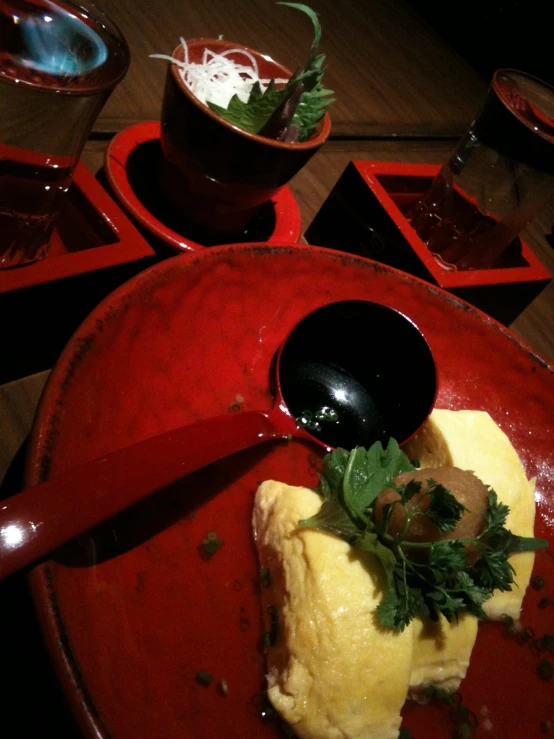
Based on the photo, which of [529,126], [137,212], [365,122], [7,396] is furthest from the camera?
[365,122]

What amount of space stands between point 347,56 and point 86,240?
1.34 meters

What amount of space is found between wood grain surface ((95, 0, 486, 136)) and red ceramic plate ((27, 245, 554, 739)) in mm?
496

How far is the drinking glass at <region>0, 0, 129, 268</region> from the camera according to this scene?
24.8 inches

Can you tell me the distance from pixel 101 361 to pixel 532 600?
0.64m

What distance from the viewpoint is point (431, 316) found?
969 mm

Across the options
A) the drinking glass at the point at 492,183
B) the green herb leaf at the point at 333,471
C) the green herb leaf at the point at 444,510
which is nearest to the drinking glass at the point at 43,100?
the green herb leaf at the point at 333,471

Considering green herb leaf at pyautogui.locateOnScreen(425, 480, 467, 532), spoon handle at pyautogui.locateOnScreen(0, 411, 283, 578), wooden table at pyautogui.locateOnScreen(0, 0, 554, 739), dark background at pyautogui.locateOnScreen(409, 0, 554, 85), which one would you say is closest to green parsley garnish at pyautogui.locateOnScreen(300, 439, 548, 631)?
green herb leaf at pyautogui.locateOnScreen(425, 480, 467, 532)

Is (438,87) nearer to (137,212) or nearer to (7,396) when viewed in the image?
(137,212)

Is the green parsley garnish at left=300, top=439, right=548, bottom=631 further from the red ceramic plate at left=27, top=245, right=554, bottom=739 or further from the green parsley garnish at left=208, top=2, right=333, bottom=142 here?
the green parsley garnish at left=208, top=2, right=333, bottom=142

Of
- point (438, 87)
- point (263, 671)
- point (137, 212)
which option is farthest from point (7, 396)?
point (438, 87)

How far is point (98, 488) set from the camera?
51 centimetres

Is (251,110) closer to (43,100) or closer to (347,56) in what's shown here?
(43,100)

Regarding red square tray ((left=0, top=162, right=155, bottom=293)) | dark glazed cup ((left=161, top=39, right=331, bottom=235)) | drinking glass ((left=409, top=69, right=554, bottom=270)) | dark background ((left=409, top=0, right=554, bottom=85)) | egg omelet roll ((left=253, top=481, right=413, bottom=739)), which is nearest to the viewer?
egg omelet roll ((left=253, top=481, right=413, bottom=739))

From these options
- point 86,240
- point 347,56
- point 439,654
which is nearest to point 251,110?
→ point 86,240
